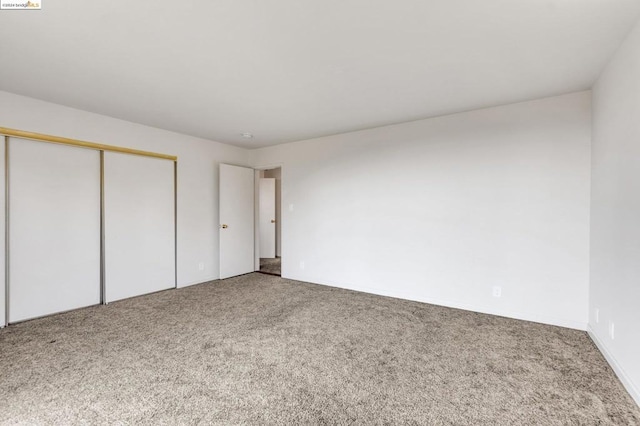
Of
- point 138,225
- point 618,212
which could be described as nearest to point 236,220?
point 138,225

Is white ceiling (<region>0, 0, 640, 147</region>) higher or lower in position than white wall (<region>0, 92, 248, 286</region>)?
higher

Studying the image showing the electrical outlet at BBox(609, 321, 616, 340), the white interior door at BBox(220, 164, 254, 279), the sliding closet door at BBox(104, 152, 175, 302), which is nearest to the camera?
the electrical outlet at BBox(609, 321, 616, 340)

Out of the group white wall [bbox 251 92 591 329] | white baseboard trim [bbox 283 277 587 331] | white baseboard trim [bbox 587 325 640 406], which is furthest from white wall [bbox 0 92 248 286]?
white baseboard trim [bbox 587 325 640 406]

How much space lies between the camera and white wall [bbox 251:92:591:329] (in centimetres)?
284

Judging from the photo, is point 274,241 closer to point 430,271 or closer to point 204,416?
point 430,271

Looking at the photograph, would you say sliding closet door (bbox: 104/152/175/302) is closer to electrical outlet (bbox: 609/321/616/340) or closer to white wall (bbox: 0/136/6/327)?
white wall (bbox: 0/136/6/327)

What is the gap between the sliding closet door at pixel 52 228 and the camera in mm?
2932

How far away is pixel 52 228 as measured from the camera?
124 inches

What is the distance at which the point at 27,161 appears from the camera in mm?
2996

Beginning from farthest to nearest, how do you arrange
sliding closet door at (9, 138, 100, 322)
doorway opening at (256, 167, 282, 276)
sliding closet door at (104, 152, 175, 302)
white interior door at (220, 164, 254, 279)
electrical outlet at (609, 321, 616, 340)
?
doorway opening at (256, 167, 282, 276), white interior door at (220, 164, 254, 279), sliding closet door at (104, 152, 175, 302), sliding closet door at (9, 138, 100, 322), electrical outlet at (609, 321, 616, 340)

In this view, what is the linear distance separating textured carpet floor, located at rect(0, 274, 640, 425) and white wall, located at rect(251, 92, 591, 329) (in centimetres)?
41

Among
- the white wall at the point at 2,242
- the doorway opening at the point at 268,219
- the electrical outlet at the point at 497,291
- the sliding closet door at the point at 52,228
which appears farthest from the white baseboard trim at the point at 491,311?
the white wall at the point at 2,242

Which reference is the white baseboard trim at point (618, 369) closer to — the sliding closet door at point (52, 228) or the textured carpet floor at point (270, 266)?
the textured carpet floor at point (270, 266)

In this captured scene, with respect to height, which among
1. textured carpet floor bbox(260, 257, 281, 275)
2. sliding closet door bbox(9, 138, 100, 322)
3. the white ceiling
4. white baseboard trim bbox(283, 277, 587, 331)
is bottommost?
textured carpet floor bbox(260, 257, 281, 275)
